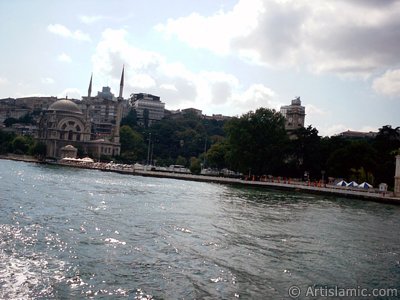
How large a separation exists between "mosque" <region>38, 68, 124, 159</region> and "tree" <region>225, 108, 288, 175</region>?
5978 cm

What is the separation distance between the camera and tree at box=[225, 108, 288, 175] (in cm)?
7756

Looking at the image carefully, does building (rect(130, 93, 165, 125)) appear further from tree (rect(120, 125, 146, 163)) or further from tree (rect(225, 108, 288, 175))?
tree (rect(225, 108, 288, 175))

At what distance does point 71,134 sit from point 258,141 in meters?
75.7

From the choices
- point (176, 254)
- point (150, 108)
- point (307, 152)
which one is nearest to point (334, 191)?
point (307, 152)

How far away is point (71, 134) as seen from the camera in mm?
136000

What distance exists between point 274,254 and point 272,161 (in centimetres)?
6272

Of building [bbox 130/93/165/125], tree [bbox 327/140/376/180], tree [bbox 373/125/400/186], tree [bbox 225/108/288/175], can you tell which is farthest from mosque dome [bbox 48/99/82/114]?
tree [bbox 327/140/376/180]

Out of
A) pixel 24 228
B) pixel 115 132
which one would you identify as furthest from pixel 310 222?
pixel 115 132

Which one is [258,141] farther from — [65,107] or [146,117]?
[146,117]

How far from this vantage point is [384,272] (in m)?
14.5

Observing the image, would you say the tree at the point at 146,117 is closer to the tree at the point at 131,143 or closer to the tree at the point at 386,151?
the tree at the point at 131,143

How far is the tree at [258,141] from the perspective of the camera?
254ft

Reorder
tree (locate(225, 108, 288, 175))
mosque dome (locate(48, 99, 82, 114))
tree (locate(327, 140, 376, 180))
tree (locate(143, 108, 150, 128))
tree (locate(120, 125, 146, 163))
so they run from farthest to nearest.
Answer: tree (locate(143, 108, 150, 128)), mosque dome (locate(48, 99, 82, 114)), tree (locate(120, 125, 146, 163)), tree (locate(225, 108, 288, 175)), tree (locate(327, 140, 376, 180))

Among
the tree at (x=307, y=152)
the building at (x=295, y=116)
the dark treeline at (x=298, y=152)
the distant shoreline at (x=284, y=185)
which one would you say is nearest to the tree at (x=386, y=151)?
the dark treeline at (x=298, y=152)
